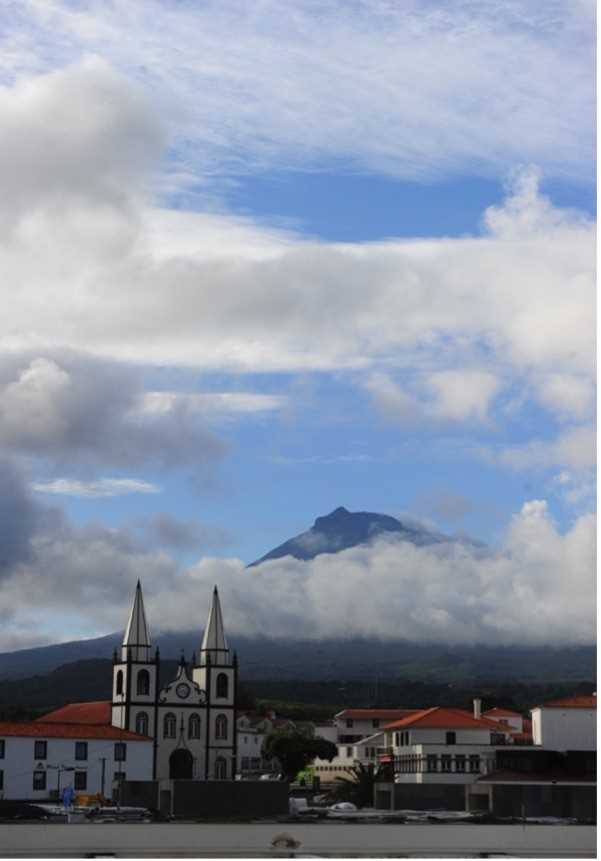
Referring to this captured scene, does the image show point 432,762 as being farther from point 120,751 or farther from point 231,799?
point 231,799

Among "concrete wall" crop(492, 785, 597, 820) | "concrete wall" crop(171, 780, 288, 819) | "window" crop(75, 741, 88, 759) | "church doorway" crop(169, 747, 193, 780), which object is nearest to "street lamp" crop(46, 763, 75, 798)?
"window" crop(75, 741, 88, 759)

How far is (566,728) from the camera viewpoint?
4781 cm

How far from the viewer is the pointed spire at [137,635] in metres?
60.1

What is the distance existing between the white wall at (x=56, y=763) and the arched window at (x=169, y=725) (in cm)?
1006

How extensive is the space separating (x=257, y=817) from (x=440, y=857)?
4424 millimetres

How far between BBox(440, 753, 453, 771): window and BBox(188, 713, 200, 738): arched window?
1512cm

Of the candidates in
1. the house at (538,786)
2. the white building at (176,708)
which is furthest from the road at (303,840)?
the white building at (176,708)

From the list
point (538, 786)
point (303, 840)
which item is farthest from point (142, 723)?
point (303, 840)

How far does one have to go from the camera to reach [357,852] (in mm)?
24031

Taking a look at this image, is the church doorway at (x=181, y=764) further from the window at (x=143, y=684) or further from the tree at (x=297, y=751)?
the tree at (x=297, y=751)

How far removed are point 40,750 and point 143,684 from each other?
15.1m

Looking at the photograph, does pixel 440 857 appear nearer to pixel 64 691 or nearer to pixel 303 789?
pixel 303 789

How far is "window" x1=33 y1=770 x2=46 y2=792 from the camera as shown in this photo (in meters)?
43.1

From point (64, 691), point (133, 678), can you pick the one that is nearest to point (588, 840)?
point (133, 678)
